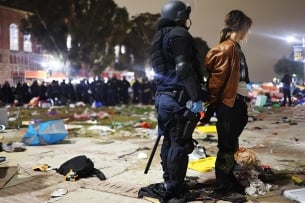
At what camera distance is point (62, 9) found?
114 feet

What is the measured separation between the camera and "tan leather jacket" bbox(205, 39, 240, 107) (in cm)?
420

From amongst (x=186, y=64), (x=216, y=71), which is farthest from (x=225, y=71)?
(x=186, y=64)

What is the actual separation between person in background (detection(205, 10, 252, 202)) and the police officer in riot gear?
0.27 metres

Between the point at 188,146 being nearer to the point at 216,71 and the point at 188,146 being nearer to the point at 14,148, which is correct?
the point at 216,71

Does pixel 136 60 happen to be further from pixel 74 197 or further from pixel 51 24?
pixel 74 197

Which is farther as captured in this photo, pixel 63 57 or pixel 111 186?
pixel 63 57

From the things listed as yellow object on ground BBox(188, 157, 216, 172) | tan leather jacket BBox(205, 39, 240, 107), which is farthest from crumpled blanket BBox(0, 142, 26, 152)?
tan leather jacket BBox(205, 39, 240, 107)

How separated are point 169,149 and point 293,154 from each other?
3.69 m

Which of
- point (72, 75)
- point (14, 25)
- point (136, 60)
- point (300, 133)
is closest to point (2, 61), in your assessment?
point (14, 25)

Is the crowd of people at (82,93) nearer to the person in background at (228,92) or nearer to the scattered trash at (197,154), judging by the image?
the scattered trash at (197,154)

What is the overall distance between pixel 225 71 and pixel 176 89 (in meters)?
0.58

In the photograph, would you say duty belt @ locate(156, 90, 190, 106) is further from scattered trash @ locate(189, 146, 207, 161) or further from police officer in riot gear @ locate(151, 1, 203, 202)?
scattered trash @ locate(189, 146, 207, 161)

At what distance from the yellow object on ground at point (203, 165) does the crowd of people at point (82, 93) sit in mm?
19015

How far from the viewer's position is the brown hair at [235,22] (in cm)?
432
